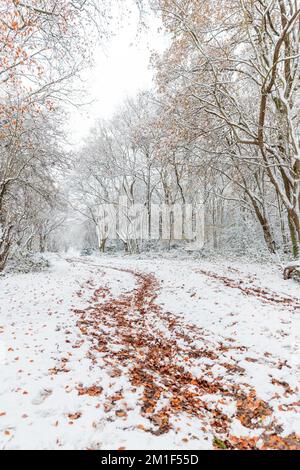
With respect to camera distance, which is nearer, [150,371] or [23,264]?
[150,371]

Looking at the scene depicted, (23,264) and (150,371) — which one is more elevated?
(23,264)

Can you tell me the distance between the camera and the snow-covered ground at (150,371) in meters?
3.11

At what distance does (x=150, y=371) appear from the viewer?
465 cm

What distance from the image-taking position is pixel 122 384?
4.11 metres

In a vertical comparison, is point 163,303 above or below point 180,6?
below

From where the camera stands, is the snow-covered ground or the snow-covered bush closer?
the snow-covered ground

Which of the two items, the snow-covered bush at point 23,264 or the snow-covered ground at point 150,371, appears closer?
the snow-covered ground at point 150,371

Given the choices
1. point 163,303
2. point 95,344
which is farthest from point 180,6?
point 95,344

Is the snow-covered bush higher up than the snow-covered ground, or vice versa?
the snow-covered bush

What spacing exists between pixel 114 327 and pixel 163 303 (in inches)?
104

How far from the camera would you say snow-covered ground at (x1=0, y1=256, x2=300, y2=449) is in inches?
122

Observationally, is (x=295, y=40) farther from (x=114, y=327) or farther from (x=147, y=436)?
(x=147, y=436)

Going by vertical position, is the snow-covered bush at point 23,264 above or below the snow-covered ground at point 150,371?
above
